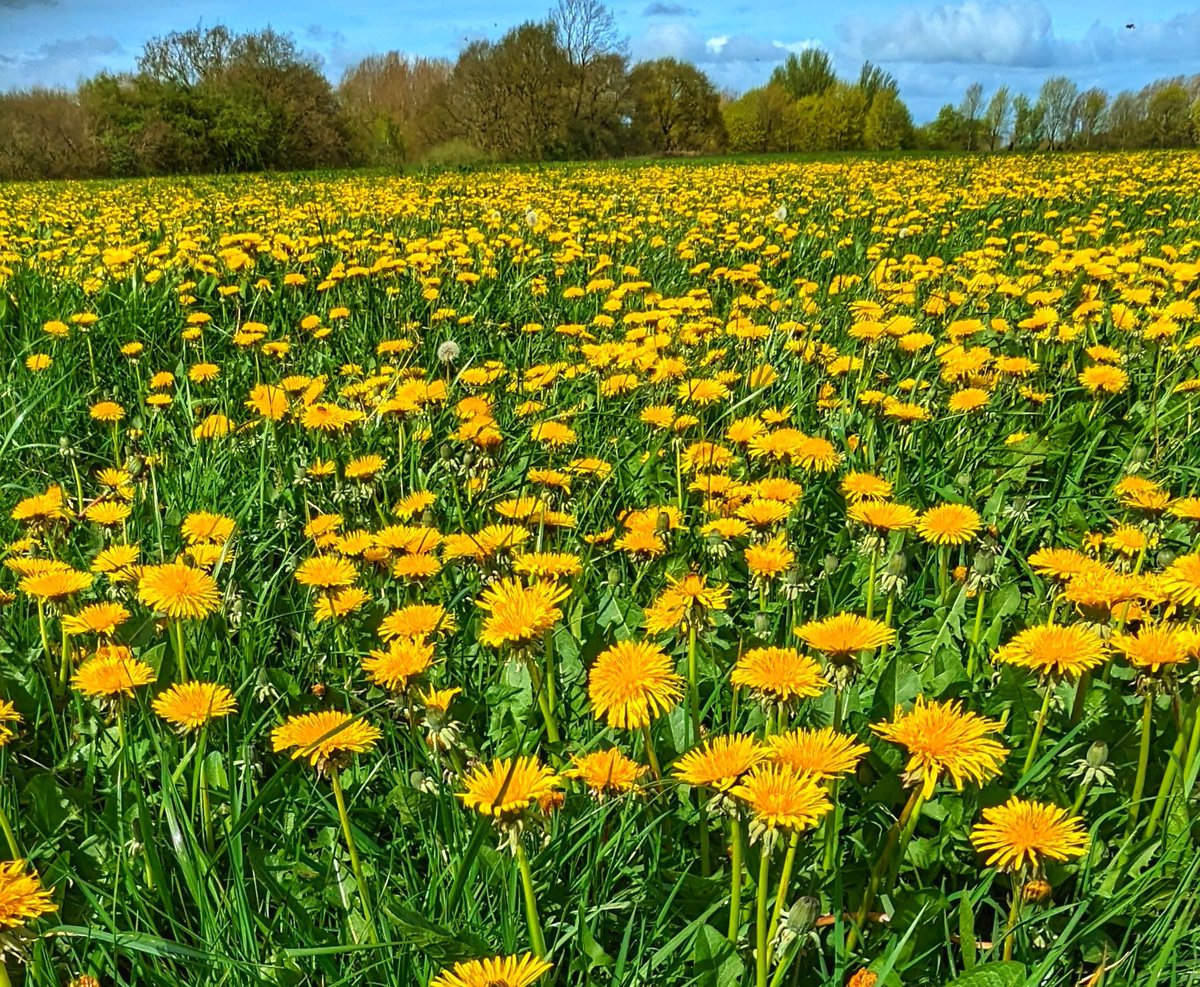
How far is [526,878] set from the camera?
3.02 ft

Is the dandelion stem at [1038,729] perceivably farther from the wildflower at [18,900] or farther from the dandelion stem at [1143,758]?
the wildflower at [18,900]

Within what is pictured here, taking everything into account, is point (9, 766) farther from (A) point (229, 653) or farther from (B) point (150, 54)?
(B) point (150, 54)

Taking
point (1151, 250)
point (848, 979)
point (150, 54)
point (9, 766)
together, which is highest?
point (150, 54)

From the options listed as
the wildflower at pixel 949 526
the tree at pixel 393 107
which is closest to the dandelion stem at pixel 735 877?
the wildflower at pixel 949 526

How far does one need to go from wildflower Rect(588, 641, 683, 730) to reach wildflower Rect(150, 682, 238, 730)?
1.71 feet

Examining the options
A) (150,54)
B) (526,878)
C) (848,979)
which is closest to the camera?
(526,878)

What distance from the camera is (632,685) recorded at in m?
1.06

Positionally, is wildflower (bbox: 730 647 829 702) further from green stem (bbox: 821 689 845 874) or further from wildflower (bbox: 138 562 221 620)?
wildflower (bbox: 138 562 221 620)

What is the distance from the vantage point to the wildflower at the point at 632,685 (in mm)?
1047

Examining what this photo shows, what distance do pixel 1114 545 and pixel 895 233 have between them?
453cm

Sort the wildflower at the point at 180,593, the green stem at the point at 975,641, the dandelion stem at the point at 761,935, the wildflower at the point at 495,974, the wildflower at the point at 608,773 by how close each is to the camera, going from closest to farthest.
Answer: the wildflower at the point at 495,974 < the dandelion stem at the point at 761,935 < the wildflower at the point at 608,773 < the wildflower at the point at 180,593 < the green stem at the point at 975,641

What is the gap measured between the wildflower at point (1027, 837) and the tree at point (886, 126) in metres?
55.1

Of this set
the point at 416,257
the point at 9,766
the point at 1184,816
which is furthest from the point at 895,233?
the point at 9,766

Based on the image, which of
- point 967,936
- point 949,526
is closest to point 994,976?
point 967,936
